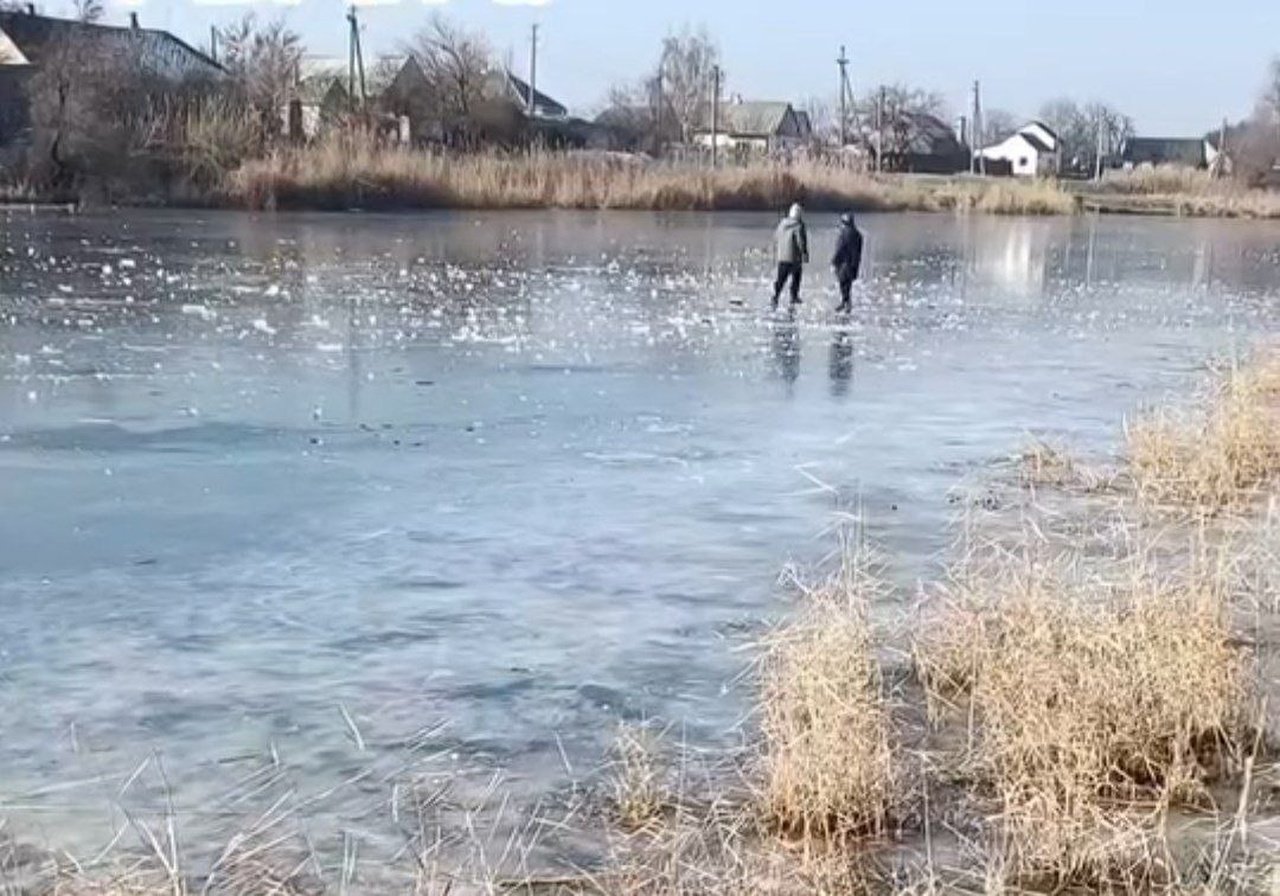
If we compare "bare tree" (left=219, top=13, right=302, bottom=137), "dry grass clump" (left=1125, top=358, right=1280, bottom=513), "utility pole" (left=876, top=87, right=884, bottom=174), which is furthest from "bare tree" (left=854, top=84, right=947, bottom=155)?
"dry grass clump" (left=1125, top=358, right=1280, bottom=513)

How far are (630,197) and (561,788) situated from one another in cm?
5245

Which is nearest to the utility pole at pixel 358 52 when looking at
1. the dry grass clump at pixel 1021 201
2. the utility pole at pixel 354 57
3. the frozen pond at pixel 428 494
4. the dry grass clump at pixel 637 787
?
the utility pole at pixel 354 57

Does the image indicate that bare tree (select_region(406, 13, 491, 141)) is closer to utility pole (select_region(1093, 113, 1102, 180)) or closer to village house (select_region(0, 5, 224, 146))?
village house (select_region(0, 5, 224, 146))

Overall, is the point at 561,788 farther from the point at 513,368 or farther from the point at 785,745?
the point at 513,368

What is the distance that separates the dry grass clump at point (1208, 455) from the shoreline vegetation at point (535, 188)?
41866 mm

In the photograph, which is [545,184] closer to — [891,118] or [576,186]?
→ [576,186]

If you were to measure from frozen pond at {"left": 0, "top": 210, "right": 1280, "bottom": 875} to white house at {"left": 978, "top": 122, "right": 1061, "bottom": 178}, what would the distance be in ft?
352

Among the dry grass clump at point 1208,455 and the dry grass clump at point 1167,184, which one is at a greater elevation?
the dry grass clump at point 1167,184

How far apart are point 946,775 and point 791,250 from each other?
18.0 metres

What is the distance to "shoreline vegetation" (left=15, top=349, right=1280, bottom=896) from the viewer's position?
5152 mm

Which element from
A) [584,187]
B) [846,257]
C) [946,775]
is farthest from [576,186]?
[946,775]

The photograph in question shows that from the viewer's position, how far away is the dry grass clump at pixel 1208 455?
10.4m

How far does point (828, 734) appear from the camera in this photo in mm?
5645

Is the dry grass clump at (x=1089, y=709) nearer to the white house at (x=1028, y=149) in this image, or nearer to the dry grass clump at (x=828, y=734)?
the dry grass clump at (x=828, y=734)
